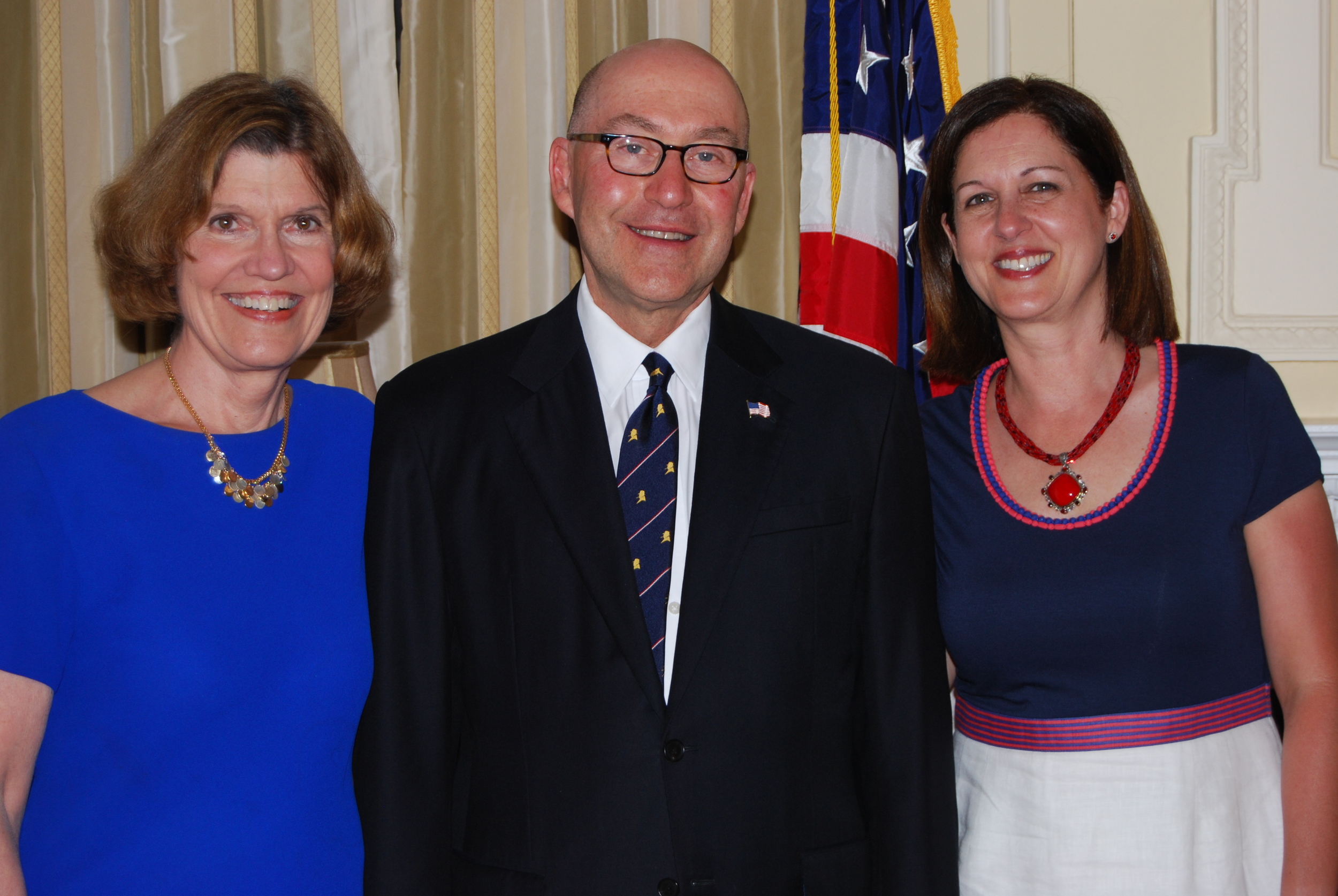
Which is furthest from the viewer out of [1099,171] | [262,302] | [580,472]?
[1099,171]

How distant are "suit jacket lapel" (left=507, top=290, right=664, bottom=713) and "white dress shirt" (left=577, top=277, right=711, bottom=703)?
0.12ft

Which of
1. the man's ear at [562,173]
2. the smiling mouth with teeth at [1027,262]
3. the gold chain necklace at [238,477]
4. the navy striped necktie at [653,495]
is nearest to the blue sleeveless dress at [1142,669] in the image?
the smiling mouth with teeth at [1027,262]

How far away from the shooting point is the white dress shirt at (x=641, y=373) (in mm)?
1804

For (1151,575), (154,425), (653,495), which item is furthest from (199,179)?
(1151,575)

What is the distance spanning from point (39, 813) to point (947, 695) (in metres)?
1.57

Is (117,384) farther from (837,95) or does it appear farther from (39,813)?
(837,95)

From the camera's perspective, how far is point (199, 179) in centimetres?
175

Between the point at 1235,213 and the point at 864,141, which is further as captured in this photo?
the point at 1235,213

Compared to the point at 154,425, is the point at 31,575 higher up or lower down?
lower down

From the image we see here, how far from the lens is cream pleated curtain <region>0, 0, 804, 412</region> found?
10.1 feet

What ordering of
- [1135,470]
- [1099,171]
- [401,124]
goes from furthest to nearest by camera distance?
[401,124] < [1099,171] < [1135,470]

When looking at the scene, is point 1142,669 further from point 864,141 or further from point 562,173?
point 864,141

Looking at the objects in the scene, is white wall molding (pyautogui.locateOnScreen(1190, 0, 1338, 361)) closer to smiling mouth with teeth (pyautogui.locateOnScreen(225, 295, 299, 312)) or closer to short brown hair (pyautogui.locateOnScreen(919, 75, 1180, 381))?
short brown hair (pyautogui.locateOnScreen(919, 75, 1180, 381))

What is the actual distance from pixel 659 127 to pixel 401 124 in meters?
1.57
